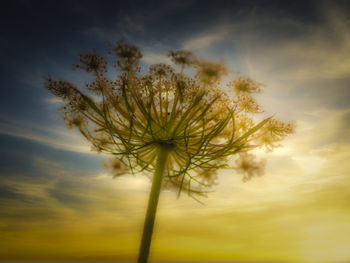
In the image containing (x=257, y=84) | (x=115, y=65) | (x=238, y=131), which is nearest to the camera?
(x=257, y=84)

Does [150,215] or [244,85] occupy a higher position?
[244,85]

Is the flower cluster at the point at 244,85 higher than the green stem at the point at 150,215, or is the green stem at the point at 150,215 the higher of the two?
the flower cluster at the point at 244,85

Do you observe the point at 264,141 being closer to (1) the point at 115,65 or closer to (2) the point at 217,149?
(2) the point at 217,149

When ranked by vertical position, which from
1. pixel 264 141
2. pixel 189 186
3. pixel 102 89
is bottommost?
pixel 189 186

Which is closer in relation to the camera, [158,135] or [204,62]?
[204,62]

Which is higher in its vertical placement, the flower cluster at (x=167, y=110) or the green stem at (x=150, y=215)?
the flower cluster at (x=167, y=110)

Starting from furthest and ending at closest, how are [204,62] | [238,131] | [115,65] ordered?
[238,131] < [115,65] < [204,62]

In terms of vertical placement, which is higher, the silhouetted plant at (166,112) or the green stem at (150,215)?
the silhouetted plant at (166,112)

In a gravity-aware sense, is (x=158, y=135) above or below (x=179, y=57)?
below

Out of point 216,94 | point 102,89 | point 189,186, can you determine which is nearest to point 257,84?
point 216,94

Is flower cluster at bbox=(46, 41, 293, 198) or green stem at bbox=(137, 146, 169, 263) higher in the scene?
flower cluster at bbox=(46, 41, 293, 198)

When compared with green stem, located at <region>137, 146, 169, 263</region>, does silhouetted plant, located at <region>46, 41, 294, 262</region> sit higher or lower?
higher
